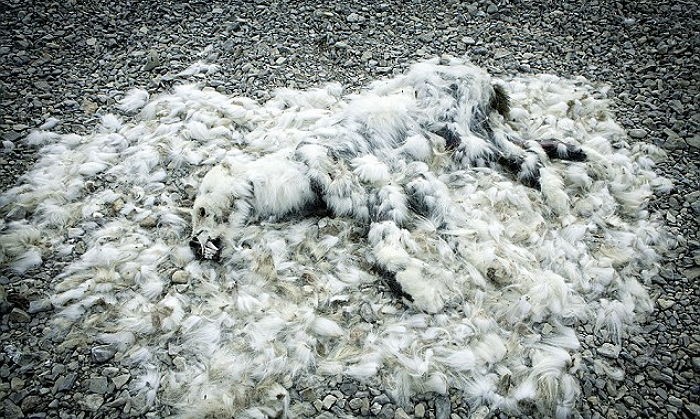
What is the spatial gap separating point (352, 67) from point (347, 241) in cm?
252

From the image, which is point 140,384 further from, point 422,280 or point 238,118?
point 238,118

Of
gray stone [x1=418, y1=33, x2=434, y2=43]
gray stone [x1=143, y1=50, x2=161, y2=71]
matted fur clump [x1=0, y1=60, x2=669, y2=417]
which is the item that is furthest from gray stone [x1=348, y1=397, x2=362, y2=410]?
gray stone [x1=418, y1=33, x2=434, y2=43]

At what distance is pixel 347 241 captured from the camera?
3793 mm

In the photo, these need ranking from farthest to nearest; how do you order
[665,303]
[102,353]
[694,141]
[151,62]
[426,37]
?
[426,37] → [151,62] → [694,141] → [665,303] → [102,353]

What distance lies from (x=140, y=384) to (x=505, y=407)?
213cm

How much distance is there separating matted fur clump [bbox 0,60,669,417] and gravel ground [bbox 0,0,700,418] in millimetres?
171

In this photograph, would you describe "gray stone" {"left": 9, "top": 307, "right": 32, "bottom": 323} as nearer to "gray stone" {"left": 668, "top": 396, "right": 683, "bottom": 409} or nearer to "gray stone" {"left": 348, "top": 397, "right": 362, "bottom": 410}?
"gray stone" {"left": 348, "top": 397, "right": 362, "bottom": 410}

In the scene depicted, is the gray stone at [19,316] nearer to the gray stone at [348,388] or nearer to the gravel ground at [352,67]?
the gravel ground at [352,67]

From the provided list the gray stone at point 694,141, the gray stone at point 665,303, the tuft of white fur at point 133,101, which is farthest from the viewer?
the tuft of white fur at point 133,101

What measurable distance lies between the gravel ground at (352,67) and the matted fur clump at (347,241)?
171mm

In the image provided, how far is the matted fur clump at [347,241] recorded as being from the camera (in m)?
3.12

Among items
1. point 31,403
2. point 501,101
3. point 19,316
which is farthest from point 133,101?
point 501,101

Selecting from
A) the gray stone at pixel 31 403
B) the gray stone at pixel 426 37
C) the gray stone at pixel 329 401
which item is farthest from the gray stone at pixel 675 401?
the gray stone at pixel 426 37

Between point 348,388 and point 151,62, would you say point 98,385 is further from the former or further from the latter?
point 151,62
